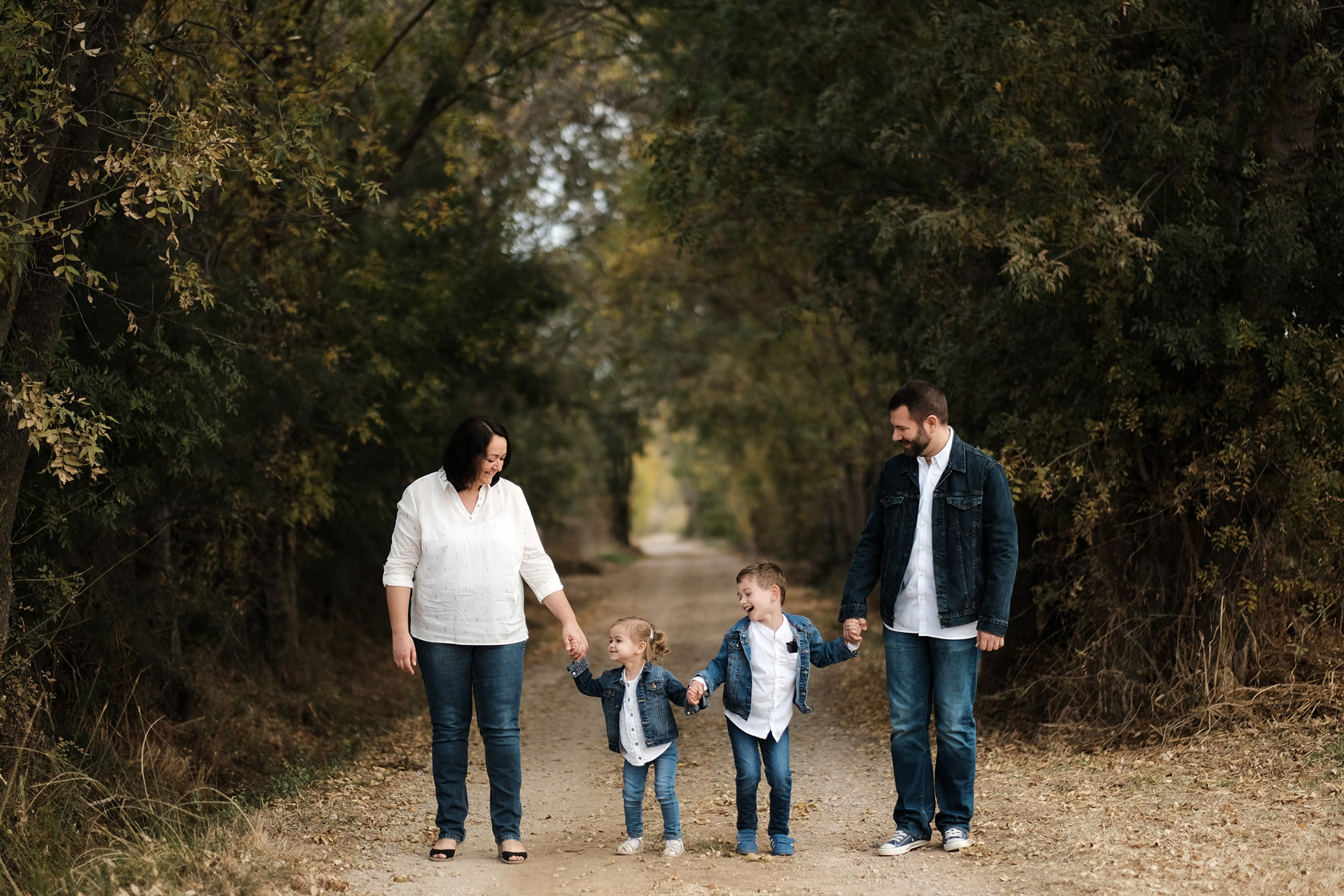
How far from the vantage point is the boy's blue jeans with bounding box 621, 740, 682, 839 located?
5.71 meters

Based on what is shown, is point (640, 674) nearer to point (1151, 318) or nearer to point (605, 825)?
point (605, 825)

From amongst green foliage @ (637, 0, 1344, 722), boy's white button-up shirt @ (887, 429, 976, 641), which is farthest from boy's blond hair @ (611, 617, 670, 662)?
green foliage @ (637, 0, 1344, 722)

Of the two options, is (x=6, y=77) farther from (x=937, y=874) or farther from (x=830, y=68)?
(x=830, y=68)

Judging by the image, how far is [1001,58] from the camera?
8.28 metres

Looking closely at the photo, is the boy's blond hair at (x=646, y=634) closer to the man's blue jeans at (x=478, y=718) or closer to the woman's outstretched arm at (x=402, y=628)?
the man's blue jeans at (x=478, y=718)

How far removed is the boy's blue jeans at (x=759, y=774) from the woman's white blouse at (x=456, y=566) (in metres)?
1.16

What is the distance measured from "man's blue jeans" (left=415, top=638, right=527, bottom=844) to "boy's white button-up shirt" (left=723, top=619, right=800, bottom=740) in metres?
1.06

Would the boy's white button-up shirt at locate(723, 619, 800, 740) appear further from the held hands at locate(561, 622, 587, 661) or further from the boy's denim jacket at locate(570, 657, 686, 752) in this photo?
the held hands at locate(561, 622, 587, 661)

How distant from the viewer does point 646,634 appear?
5.71m

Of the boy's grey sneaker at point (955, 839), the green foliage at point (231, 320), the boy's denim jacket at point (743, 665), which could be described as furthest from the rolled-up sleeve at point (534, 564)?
the boy's grey sneaker at point (955, 839)

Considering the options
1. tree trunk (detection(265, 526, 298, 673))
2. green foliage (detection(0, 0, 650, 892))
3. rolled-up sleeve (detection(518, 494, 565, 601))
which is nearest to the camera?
rolled-up sleeve (detection(518, 494, 565, 601))

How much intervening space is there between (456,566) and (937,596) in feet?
7.30

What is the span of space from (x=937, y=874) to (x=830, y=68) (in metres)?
8.07

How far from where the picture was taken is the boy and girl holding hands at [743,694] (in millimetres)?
5594
